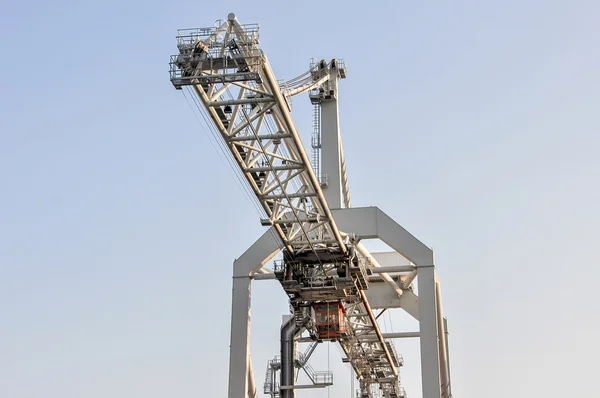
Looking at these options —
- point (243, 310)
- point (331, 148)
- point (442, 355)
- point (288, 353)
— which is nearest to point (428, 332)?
point (442, 355)

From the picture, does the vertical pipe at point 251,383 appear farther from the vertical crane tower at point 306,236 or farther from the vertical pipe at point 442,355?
the vertical pipe at point 442,355

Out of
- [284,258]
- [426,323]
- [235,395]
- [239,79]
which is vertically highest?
[239,79]

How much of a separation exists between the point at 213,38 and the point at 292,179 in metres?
5.75

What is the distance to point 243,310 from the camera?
103ft

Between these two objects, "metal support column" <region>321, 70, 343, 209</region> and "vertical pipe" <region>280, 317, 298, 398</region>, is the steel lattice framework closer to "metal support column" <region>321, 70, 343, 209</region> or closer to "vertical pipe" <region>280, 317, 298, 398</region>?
"metal support column" <region>321, 70, 343, 209</region>

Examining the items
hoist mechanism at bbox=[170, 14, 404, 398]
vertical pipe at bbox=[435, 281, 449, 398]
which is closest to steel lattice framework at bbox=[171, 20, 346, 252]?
hoist mechanism at bbox=[170, 14, 404, 398]

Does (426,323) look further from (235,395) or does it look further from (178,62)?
(178,62)

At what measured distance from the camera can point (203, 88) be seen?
21.3 metres

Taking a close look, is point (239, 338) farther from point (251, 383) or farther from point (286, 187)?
point (286, 187)

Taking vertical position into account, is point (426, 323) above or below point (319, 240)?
below

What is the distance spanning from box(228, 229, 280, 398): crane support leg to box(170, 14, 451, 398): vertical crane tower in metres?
0.04

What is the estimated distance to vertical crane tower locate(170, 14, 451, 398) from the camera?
2053 cm

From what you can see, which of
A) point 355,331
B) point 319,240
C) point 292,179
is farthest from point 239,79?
point 355,331

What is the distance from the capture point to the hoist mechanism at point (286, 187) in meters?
20.4
